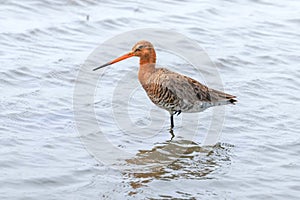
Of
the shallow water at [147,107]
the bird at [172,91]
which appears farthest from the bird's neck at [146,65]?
the shallow water at [147,107]

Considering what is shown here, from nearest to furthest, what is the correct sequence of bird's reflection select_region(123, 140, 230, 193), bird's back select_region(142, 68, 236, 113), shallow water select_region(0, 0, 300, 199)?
1. shallow water select_region(0, 0, 300, 199)
2. bird's reflection select_region(123, 140, 230, 193)
3. bird's back select_region(142, 68, 236, 113)

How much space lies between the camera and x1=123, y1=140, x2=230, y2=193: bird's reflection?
649 cm

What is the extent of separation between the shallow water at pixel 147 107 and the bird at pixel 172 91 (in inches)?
9.7

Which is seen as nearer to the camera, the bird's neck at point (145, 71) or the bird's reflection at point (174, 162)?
the bird's reflection at point (174, 162)

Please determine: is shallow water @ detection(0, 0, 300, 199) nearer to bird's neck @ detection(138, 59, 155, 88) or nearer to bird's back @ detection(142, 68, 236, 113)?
bird's back @ detection(142, 68, 236, 113)

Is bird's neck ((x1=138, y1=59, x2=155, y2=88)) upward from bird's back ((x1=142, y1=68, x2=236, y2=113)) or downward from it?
upward

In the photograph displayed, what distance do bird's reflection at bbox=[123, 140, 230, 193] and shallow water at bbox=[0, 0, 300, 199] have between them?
11 millimetres

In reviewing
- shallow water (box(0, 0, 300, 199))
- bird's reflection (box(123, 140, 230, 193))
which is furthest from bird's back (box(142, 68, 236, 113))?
bird's reflection (box(123, 140, 230, 193))

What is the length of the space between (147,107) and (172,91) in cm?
71

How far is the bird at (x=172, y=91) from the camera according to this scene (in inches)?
313

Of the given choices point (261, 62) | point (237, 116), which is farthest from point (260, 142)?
point (261, 62)

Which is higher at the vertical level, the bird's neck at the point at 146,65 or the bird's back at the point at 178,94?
the bird's neck at the point at 146,65

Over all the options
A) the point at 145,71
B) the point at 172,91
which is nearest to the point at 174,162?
the point at 172,91

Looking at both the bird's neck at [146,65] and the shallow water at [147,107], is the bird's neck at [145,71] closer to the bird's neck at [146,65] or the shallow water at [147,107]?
the bird's neck at [146,65]
